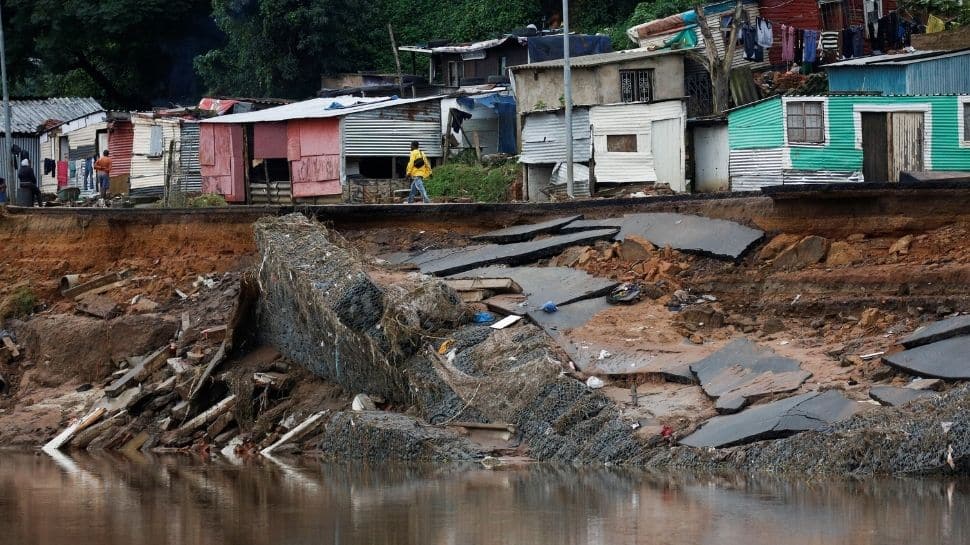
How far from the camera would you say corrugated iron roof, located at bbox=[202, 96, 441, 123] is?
33.5 metres

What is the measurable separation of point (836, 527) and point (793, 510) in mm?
582

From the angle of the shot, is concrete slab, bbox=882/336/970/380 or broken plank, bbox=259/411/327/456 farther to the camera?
broken plank, bbox=259/411/327/456

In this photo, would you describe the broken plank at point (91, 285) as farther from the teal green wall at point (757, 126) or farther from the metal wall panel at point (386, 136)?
the teal green wall at point (757, 126)

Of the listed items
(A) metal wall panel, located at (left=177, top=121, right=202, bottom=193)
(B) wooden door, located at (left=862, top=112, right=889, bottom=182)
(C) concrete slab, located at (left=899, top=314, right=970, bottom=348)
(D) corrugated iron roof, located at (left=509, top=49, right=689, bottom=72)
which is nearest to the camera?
(C) concrete slab, located at (left=899, top=314, right=970, bottom=348)

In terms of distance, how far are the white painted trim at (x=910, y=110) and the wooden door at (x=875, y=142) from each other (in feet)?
0.30

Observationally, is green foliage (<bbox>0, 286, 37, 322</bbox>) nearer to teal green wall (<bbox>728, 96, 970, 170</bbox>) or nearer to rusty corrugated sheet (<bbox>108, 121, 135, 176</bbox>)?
teal green wall (<bbox>728, 96, 970, 170</bbox>)

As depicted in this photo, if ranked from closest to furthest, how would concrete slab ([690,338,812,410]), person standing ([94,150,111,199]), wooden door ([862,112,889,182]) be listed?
concrete slab ([690,338,812,410]) → wooden door ([862,112,889,182]) → person standing ([94,150,111,199])

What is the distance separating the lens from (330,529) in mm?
9734

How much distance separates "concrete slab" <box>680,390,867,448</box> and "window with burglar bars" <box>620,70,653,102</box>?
21114mm

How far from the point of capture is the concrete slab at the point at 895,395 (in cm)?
1102

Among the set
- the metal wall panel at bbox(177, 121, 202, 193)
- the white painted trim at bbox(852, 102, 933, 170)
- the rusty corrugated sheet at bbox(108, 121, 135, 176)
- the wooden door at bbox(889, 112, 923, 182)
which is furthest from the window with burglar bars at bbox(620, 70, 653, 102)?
the rusty corrugated sheet at bbox(108, 121, 135, 176)

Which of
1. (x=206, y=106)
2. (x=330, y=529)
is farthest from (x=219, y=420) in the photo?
(x=206, y=106)

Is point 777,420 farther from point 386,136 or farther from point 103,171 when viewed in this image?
point 103,171

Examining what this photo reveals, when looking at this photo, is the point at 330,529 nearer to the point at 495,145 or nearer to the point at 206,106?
the point at 495,145
